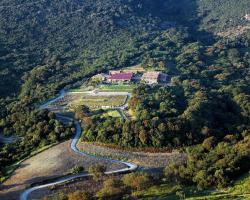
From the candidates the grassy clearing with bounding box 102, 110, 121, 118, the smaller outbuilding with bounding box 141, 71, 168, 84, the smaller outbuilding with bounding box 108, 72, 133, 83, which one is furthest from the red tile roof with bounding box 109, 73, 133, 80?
the grassy clearing with bounding box 102, 110, 121, 118

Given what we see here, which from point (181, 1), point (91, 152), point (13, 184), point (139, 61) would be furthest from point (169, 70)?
point (181, 1)

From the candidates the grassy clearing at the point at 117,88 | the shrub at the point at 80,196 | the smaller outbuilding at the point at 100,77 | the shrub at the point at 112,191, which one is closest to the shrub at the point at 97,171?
the shrub at the point at 112,191

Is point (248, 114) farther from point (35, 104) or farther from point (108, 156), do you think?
point (35, 104)

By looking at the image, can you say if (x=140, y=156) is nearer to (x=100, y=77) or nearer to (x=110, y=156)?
(x=110, y=156)

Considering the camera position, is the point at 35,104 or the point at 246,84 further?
the point at 246,84

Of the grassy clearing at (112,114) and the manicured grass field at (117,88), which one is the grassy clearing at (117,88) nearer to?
the manicured grass field at (117,88)

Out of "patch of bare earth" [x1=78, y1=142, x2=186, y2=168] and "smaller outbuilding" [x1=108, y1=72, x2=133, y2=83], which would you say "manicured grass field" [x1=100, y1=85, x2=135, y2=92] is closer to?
"smaller outbuilding" [x1=108, y1=72, x2=133, y2=83]

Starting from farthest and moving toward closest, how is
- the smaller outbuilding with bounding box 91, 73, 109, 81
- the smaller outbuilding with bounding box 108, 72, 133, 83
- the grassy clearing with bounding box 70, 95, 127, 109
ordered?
the smaller outbuilding with bounding box 91, 73, 109, 81, the smaller outbuilding with bounding box 108, 72, 133, 83, the grassy clearing with bounding box 70, 95, 127, 109
